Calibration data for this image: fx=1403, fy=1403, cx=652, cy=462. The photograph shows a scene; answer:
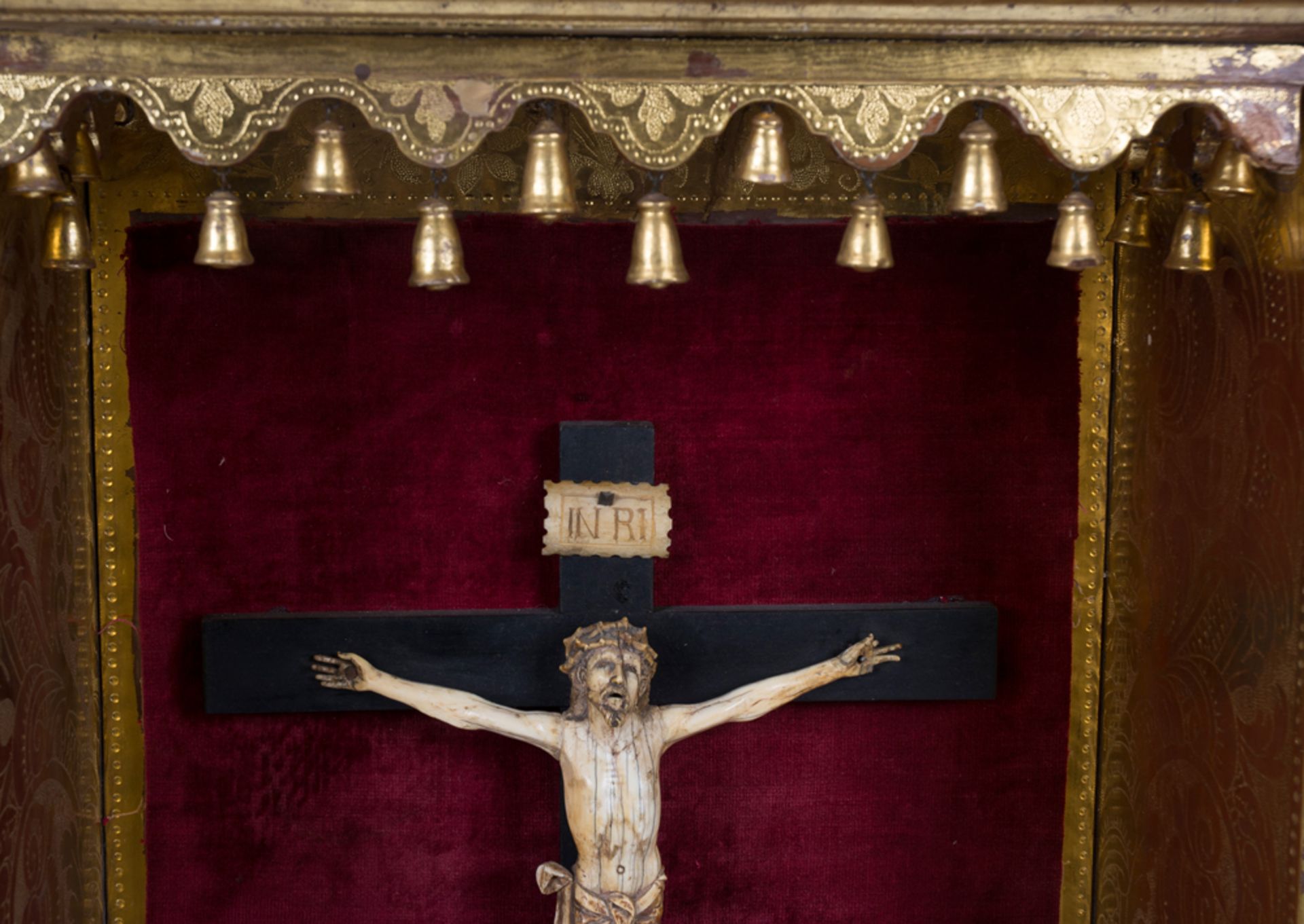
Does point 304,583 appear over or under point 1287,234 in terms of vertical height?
under

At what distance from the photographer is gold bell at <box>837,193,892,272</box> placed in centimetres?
270

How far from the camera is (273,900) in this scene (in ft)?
12.0

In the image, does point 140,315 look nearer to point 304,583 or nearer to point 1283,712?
point 304,583

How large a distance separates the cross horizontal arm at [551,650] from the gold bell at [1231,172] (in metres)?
1.24

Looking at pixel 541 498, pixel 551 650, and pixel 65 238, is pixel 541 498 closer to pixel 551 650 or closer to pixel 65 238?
pixel 551 650

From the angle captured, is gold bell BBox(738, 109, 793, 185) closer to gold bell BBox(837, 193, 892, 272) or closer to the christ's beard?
gold bell BBox(837, 193, 892, 272)

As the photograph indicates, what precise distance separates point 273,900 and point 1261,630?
8.21 ft

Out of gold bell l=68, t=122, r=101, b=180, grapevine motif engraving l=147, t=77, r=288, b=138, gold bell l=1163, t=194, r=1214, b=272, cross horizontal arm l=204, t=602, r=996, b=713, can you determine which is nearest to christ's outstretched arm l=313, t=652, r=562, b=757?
cross horizontal arm l=204, t=602, r=996, b=713

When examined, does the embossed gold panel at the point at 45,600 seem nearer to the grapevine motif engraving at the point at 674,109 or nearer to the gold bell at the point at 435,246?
the grapevine motif engraving at the point at 674,109

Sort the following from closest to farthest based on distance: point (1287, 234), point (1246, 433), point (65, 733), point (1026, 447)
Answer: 1. point (1287, 234)
2. point (1246, 433)
3. point (65, 733)
4. point (1026, 447)

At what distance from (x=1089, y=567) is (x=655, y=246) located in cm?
168

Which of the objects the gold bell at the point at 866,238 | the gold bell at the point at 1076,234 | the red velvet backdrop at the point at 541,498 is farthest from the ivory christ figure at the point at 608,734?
the gold bell at the point at 1076,234

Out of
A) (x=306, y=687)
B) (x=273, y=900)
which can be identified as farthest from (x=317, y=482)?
(x=273, y=900)

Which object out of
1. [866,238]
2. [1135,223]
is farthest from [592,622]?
[1135,223]
